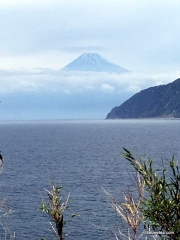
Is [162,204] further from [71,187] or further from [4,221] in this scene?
[71,187]

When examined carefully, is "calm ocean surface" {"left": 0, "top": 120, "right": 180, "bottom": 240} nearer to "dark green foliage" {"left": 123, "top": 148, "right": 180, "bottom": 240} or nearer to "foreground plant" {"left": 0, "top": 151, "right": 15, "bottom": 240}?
"foreground plant" {"left": 0, "top": 151, "right": 15, "bottom": 240}

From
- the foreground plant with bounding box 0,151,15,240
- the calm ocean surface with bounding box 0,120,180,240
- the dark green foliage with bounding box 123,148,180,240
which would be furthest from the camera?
the calm ocean surface with bounding box 0,120,180,240

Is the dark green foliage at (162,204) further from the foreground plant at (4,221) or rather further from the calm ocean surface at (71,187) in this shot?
the calm ocean surface at (71,187)

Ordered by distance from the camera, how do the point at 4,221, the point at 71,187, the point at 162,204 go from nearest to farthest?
the point at 162,204
the point at 4,221
the point at 71,187

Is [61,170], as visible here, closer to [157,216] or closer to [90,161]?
[90,161]

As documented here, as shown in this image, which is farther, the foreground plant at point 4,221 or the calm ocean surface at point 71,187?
the calm ocean surface at point 71,187

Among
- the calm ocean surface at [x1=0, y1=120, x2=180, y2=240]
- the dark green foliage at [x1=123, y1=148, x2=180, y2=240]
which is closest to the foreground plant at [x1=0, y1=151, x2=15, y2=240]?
the calm ocean surface at [x1=0, y1=120, x2=180, y2=240]

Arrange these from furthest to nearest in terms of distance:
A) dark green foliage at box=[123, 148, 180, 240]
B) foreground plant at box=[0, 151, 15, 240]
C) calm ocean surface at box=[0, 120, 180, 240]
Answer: calm ocean surface at box=[0, 120, 180, 240], foreground plant at box=[0, 151, 15, 240], dark green foliage at box=[123, 148, 180, 240]

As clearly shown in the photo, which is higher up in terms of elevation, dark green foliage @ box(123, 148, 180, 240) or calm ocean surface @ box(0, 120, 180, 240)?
dark green foliage @ box(123, 148, 180, 240)

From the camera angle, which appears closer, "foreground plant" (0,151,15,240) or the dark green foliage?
the dark green foliage

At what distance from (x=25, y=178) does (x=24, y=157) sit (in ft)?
162

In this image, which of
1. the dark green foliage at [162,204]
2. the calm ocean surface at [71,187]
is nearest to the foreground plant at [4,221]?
the calm ocean surface at [71,187]

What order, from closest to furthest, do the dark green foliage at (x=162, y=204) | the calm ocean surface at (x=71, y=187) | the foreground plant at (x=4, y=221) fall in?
the dark green foliage at (x=162, y=204) < the foreground plant at (x=4, y=221) < the calm ocean surface at (x=71, y=187)

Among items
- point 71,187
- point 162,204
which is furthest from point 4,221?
point 162,204
